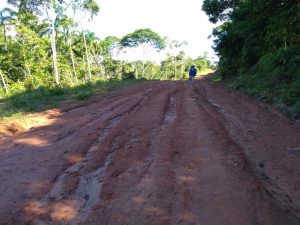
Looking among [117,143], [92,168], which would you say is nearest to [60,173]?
[92,168]

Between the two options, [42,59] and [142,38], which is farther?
[142,38]

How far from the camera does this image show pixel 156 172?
5.32m

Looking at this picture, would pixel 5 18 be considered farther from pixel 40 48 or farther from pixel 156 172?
pixel 156 172


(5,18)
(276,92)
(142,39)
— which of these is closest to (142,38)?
(142,39)

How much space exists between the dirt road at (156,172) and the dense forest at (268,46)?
263cm

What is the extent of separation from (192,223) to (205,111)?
631cm

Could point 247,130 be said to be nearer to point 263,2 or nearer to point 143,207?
point 143,207

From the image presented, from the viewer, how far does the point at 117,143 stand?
7.08m

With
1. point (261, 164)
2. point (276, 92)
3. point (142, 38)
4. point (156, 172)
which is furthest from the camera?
point (142, 38)

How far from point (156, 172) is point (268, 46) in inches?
477

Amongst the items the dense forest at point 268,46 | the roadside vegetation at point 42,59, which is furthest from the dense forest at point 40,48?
the dense forest at point 268,46

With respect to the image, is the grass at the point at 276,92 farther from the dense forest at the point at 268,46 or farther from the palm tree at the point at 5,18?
the palm tree at the point at 5,18

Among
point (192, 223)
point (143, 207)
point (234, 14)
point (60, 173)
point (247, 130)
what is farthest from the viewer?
point (234, 14)

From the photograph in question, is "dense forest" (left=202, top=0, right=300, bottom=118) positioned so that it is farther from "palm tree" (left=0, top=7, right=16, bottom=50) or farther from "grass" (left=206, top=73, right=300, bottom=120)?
"palm tree" (left=0, top=7, right=16, bottom=50)
